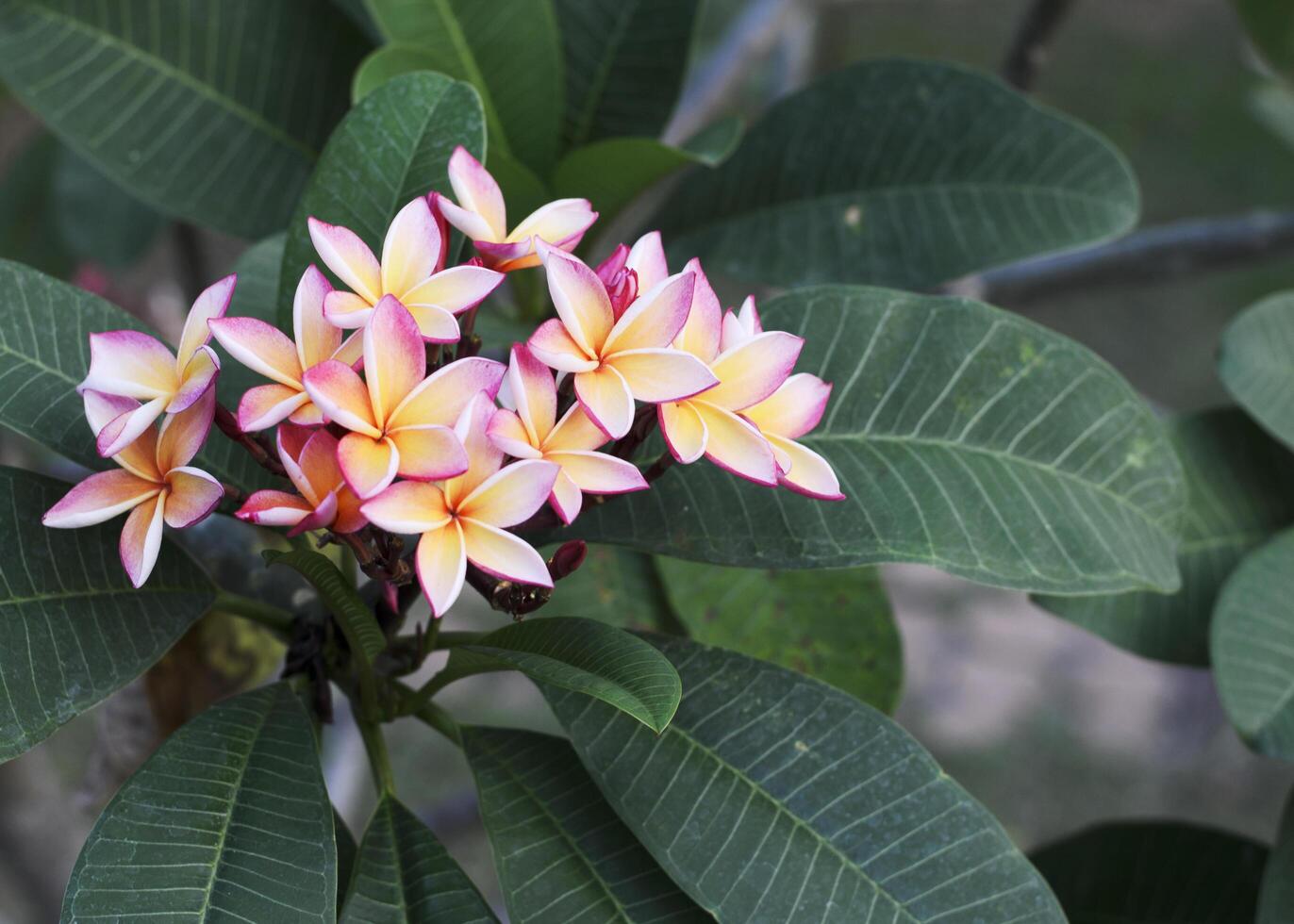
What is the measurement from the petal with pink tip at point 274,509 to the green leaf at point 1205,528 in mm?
582

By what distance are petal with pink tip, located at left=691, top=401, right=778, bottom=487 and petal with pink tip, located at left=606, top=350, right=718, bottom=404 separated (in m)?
0.02

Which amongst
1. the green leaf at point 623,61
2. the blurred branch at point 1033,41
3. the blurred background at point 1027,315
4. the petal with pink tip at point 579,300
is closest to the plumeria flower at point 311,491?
the petal with pink tip at point 579,300

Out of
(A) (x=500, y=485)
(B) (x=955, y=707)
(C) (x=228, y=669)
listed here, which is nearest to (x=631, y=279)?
(A) (x=500, y=485)

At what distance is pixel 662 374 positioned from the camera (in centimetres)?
49

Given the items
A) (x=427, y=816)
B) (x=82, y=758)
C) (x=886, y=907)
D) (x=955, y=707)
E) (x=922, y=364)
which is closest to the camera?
(x=886, y=907)

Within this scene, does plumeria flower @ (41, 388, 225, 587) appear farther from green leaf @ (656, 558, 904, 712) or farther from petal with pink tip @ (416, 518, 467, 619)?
green leaf @ (656, 558, 904, 712)

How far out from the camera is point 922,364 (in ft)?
2.31

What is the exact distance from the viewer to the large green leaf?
64 centimetres

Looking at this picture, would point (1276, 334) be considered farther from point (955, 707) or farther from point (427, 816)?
point (955, 707)

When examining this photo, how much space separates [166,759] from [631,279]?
1.11ft

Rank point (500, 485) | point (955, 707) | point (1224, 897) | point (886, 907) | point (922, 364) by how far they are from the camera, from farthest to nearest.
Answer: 1. point (955, 707)
2. point (1224, 897)
3. point (922, 364)
4. point (886, 907)
5. point (500, 485)

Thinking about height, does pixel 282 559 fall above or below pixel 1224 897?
above

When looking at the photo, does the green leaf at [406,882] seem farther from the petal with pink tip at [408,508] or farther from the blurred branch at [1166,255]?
the blurred branch at [1166,255]

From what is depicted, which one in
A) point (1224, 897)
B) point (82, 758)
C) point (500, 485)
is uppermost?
point (500, 485)
